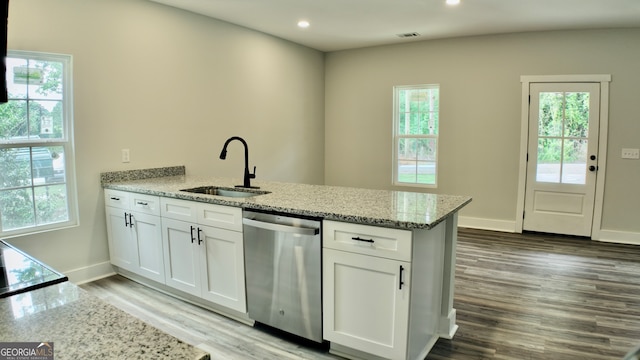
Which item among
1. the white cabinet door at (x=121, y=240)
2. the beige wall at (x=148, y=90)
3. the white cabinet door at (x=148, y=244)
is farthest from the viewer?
the white cabinet door at (x=121, y=240)

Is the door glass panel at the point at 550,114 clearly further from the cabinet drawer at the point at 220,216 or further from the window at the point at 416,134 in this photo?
the cabinet drawer at the point at 220,216

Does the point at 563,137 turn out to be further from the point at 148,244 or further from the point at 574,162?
the point at 148,244

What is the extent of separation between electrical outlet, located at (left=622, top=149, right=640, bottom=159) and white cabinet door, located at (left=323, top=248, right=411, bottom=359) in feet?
14.0

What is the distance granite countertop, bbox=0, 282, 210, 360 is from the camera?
0.80 metres

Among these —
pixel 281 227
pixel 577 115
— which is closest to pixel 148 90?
pixel 281 227

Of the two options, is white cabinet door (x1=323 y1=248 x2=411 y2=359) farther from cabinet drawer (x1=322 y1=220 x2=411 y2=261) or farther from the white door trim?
the white door trim

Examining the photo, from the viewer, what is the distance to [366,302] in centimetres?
215

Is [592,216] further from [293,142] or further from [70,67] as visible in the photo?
[70,67]

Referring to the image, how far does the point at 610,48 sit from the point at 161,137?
5116mm

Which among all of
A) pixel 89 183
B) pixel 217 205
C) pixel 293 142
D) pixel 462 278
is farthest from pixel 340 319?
pixel 293 142

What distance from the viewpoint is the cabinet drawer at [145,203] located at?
10.1ft

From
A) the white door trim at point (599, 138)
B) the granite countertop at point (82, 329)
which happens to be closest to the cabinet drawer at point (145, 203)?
the granite countertop at point (82, 329)

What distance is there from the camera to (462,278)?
3646mm

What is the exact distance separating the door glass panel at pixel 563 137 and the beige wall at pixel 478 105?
0.27m
